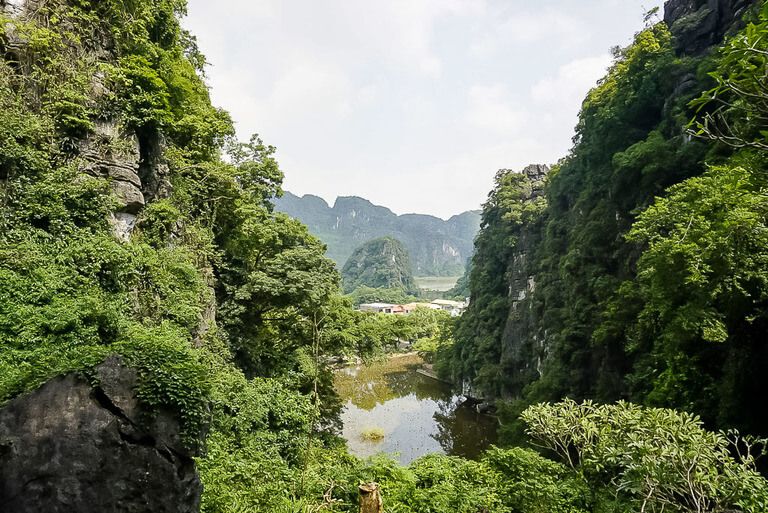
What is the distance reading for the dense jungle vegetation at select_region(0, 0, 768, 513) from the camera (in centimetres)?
491

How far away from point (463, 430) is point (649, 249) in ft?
48.4

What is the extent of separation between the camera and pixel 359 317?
13.8 meters

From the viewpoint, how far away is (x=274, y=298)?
1136cm

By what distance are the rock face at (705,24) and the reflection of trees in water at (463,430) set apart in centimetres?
1959

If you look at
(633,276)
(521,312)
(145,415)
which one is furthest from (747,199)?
(521,312)

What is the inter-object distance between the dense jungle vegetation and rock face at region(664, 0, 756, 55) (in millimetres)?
1809

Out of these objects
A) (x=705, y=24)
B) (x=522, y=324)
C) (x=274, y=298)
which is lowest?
(x=522, y=324)

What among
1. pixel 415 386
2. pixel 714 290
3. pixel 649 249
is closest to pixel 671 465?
pixel 714 290

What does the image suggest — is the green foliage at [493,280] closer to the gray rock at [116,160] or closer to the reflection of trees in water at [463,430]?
the reflection of trees in water at [463,430]

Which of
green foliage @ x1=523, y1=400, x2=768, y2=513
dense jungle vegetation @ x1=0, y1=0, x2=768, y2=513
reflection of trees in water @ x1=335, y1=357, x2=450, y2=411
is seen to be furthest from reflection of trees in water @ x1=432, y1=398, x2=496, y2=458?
green foliage @ x1=523, y1=400, x2=768, y2=513

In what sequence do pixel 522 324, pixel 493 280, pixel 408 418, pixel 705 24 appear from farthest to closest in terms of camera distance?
pixel 493 280
pixel 408 418
pixel 522 324
pixel 705 24

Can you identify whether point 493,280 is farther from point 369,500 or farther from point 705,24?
point 369,500

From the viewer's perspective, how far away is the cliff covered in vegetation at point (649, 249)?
22.6 feet

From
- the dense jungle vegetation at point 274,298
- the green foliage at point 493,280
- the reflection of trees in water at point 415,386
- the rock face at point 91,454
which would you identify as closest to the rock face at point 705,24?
the dense jungle vegetation at point 274,298
